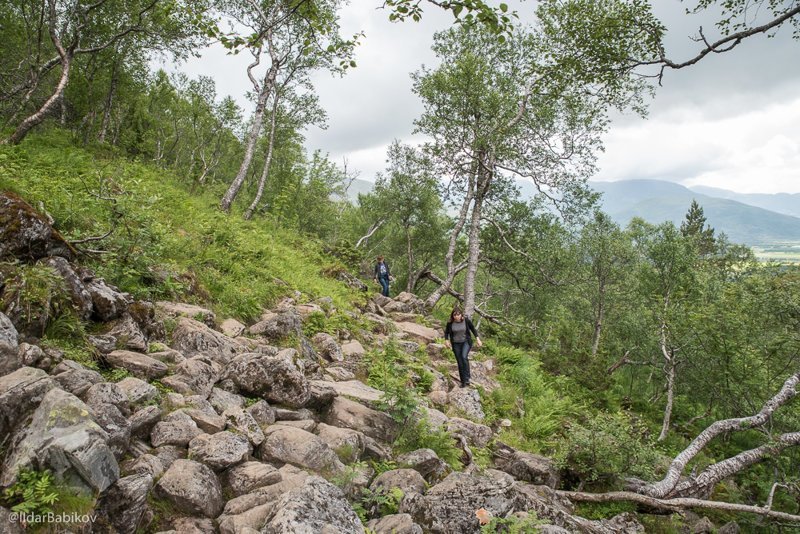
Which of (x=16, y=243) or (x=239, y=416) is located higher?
(x=16, y=243)

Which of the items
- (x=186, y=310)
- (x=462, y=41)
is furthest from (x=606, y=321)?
(x=186, y=310)

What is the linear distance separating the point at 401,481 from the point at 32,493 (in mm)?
4232

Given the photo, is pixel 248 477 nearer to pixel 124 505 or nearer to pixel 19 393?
pixel 124 505

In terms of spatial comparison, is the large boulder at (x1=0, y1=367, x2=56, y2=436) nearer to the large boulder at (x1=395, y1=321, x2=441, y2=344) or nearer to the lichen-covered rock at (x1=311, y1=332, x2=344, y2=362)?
the lichen-covered rock at (x1=311, y1=332, x2=344, y2=362)

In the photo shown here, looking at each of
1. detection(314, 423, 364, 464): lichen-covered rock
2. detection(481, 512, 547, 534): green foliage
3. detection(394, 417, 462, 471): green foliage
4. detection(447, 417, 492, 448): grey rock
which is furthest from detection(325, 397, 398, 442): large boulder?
detection(481, 512, 547, 534): green foliage

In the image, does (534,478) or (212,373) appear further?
(534,478)

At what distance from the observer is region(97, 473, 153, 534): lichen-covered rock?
369 cm

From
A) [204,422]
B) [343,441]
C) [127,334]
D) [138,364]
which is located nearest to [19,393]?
[138,364]

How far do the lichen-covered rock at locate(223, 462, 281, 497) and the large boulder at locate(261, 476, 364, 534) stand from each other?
2.32 feet

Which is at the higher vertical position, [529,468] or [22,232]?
[22,232]

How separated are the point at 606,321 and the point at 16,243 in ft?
156

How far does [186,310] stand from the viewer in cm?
844

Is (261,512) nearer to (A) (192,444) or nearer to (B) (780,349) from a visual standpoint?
(A) (192,444)

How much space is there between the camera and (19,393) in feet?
12.8
